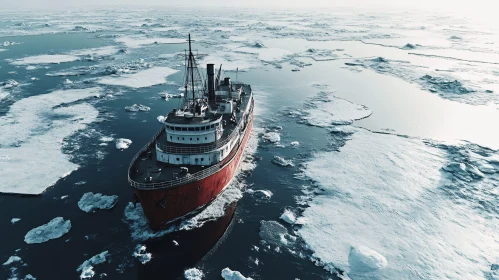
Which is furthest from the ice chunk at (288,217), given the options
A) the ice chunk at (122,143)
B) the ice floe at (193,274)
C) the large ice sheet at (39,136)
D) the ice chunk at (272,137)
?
the large ice sheet at (39,136)

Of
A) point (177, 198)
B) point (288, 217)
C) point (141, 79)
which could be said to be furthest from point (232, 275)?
point (141, 79)

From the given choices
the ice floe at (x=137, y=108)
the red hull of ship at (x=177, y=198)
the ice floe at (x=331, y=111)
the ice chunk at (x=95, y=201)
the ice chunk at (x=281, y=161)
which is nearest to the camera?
the red hull of ship at (x=177, y=198)

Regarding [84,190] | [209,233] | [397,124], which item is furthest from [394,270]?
[397,124]

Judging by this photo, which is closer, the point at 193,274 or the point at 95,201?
the point at 193,274

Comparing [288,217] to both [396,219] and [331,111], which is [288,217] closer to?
[396,219]

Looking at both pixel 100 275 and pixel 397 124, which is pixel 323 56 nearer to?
pixel 397 124

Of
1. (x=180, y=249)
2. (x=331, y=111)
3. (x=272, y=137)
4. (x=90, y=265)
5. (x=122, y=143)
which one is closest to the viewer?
(x=90, y=265)

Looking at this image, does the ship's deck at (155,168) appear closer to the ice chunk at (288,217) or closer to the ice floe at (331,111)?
the ice chunk at (288,217)

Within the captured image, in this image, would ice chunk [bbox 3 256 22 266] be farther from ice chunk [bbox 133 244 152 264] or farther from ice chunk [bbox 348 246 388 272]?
ice chunk [bbox 348 246 388 272]
